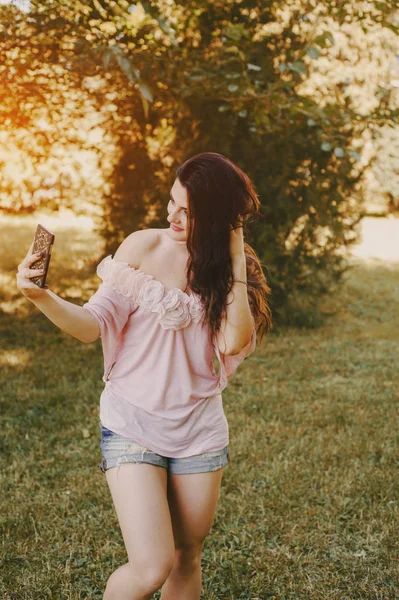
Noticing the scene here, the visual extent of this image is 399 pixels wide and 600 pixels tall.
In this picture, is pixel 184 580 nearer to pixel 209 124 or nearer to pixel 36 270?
pixel 36 270

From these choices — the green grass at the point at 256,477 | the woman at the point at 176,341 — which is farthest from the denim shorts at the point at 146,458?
the green grass at the point at 256,477

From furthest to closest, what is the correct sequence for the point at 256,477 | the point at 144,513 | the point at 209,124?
the point at 209,124 < the point at 256,477 < the point at 144,513

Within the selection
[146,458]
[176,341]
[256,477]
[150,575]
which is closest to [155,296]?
[176,341]

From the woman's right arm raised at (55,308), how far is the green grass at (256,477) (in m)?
1.57

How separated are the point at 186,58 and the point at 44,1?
2.03 metres

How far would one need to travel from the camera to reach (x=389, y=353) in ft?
24.6

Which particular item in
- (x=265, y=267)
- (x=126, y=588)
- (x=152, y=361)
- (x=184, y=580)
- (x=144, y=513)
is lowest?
(x=265, y=267)

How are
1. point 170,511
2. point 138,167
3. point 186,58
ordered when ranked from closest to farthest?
point 170,511, point 186,58, point 138,167

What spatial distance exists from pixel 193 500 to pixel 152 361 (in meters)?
0.51

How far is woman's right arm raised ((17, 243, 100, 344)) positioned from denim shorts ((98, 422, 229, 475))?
1.21 feet

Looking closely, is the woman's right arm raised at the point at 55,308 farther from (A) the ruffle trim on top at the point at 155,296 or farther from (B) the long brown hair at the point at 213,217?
(B) the long brown hair at the point at 213,217

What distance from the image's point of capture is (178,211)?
2.30 metres

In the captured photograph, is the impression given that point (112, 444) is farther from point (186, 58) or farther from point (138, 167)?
point (138, 167)

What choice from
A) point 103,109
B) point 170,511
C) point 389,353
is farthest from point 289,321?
point 170,511
